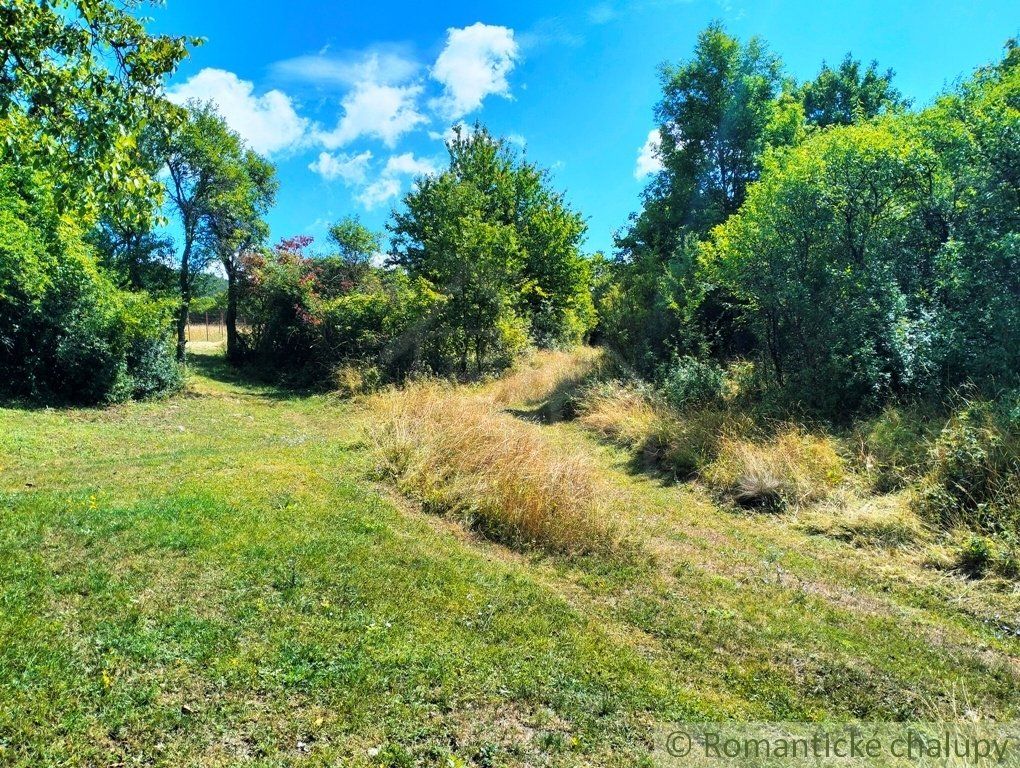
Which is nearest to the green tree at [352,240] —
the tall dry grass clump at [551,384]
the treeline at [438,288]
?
the treeline at [438,288]

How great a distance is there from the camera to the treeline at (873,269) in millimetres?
7613

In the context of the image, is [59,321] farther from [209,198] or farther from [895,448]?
[895,448]

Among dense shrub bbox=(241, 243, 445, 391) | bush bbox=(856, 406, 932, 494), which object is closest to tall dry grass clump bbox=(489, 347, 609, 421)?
dense shrub bbox=(241, 243, 445, 391)

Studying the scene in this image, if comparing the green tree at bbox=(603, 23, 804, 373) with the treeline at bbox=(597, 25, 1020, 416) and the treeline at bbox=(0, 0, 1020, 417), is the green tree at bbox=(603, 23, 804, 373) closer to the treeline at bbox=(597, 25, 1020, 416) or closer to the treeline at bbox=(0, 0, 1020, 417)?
the treeline at bbox=(0, 0, 1020, 417)

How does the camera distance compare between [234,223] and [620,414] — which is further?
[234,223]

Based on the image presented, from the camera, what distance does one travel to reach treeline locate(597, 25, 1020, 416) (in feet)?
25.0

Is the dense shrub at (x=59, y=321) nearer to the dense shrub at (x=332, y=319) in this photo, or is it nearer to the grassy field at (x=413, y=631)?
the dense shrub at (x=332, y=319)

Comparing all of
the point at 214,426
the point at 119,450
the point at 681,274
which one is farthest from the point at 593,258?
the point at 119,450

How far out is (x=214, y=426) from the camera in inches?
488

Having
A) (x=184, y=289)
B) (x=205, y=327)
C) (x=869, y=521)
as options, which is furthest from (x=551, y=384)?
(x=205, y=327)

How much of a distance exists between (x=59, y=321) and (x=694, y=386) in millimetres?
15436

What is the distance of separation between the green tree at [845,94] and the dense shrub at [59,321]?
85.6ft

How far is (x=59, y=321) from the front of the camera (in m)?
13.3

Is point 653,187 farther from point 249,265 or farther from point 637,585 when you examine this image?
point 637,585
